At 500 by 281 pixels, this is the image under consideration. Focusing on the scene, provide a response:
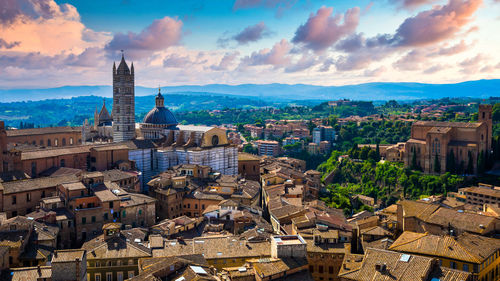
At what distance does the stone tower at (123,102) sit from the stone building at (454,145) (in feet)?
145

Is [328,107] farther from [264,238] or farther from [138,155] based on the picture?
[264,238]

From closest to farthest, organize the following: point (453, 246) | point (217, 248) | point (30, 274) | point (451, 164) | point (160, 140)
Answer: point (30, 274) < point (453, 246) < point (217, 248) < point (160, 140) < point (451, 164)

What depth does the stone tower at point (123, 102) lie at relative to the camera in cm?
6650

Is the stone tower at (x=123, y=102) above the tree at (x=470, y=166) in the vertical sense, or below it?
above

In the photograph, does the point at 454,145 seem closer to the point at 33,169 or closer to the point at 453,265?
the point at 453,265

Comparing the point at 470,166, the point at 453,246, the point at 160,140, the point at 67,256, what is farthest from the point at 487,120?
the point at 67,256

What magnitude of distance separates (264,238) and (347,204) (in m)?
26.3

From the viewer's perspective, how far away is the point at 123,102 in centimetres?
6675

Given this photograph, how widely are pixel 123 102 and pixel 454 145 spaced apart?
49.9 metres

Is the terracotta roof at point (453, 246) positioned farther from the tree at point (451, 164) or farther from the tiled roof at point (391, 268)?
the tree at point (451, 164)

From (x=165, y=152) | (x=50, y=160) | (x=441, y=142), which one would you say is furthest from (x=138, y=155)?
(x=441, y=142)

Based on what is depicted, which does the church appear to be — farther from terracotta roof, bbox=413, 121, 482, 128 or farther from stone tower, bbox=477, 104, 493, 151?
stone tower, bbox=477, 104, 493, 151

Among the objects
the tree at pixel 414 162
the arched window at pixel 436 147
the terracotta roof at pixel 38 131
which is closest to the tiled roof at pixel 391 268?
the arched window at pixel 436 147

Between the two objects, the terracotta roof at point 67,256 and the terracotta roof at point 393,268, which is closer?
the terracotta roof at point 393,268
